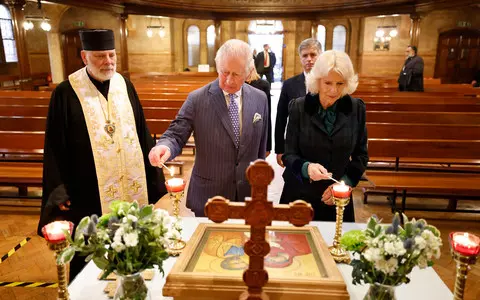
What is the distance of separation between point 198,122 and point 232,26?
17310 mm

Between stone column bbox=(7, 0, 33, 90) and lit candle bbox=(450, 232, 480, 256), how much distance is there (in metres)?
10.9

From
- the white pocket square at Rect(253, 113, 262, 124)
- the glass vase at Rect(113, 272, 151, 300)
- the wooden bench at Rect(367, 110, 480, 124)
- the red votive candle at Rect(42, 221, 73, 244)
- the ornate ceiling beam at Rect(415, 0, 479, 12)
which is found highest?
the ornate ceiling beam at Rect(415, 0, 479, 12)

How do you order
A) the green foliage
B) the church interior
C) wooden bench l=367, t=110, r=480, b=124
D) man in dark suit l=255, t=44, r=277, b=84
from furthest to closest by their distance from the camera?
man in dark suit l=255, t=44, r=277, b=84 < wooden bench l=367, t=110, r=480, b=124 < the church interior < the green foliage

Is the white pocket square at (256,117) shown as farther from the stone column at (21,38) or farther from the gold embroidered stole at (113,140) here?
the stone column at (21,38)

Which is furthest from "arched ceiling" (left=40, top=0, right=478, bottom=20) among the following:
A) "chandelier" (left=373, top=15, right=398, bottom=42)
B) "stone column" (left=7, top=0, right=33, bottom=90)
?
"chandelier" (left=373, top=15, right=398, bottom=42)

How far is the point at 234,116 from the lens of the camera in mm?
2133

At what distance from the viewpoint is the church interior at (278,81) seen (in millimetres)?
3969

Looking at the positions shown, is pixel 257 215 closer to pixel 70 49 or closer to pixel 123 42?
pixel 123 42

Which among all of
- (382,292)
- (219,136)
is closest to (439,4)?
(219,136)

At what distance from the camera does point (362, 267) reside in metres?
1.10

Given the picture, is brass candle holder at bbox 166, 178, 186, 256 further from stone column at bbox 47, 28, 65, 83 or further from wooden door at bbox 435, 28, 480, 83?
wooden door at bbox 435, 28, 480, 83

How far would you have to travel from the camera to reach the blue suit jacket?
2.10 m

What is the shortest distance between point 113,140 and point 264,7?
43.6 feet

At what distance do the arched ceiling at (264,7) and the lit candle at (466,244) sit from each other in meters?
12.4
